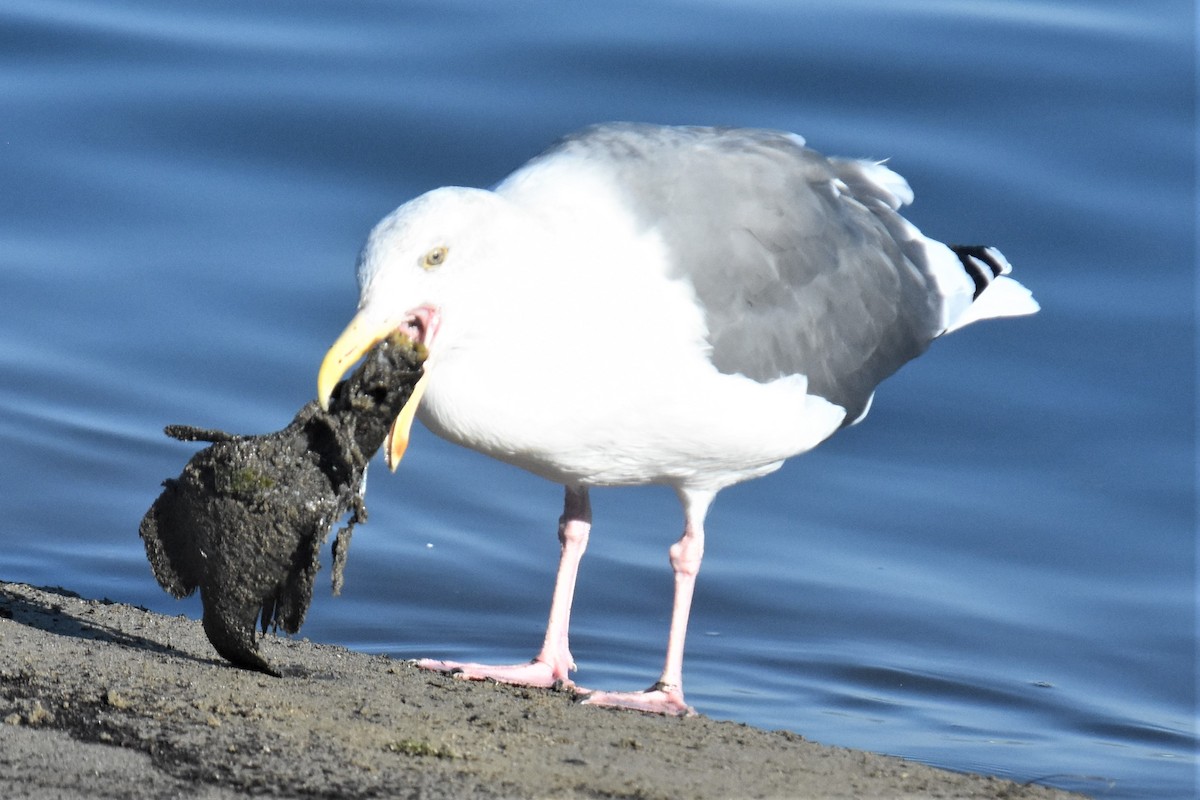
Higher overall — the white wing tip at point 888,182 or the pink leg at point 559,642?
the white wing tip at point 888,182

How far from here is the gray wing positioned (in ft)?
17.8

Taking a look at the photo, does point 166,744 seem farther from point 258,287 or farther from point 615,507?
point 258,287

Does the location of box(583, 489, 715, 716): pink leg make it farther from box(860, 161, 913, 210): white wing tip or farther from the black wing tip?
the black wing tip

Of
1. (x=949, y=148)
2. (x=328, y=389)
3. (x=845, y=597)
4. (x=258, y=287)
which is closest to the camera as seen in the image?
(x=328, y=389)

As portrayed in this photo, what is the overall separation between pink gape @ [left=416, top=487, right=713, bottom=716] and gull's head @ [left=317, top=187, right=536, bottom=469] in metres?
1.17

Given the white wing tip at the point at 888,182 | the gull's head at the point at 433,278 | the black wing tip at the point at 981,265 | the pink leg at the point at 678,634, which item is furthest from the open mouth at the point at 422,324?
the black wing tip at the point at 981,265

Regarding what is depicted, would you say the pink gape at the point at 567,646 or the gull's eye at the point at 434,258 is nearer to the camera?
the gull's eye at the point at 434,258

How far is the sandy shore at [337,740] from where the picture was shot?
149 inches

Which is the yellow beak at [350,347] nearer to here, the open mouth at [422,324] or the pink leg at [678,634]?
the open mouth at [422,324]

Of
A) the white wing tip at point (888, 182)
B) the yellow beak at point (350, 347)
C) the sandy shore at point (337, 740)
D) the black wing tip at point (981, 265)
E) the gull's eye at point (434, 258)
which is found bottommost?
the sandy shore at point (337, 740)

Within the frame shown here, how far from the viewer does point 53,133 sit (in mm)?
11141

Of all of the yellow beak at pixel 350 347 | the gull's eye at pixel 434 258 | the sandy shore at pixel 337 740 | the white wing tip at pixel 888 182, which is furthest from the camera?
the white wing tip at pixel 888 182

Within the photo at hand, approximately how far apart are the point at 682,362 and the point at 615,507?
118 inches

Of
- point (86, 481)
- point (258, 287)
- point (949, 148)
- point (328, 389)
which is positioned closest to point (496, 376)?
point (328, 389)
